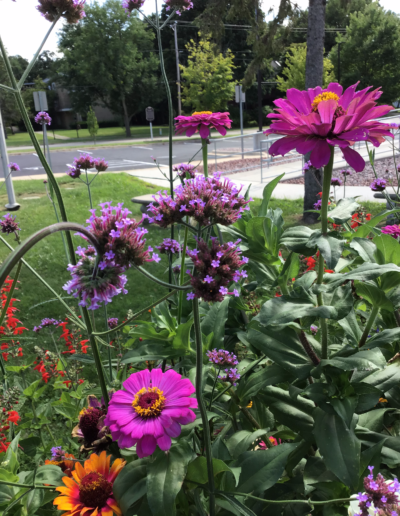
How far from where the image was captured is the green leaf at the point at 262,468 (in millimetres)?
1046

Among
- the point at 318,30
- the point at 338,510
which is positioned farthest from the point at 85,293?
the point at 318,30

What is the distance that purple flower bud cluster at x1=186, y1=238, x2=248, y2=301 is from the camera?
88 centimetres

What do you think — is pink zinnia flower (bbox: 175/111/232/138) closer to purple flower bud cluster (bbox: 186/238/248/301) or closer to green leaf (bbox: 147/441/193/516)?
purple flower bud cluster (bbox: 186/238/248/301)

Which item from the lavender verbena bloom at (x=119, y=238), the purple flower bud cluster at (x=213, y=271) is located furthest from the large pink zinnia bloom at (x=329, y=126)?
the lavender verbena bloom at (x=119, y=238)

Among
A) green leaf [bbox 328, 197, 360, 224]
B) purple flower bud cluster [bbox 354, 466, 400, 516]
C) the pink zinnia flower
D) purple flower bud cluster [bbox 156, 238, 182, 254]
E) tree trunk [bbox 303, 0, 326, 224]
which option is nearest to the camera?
purple flower bud cluster [bbox 354, 466, 400, 516]

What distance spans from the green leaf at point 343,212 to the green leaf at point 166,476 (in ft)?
2.45

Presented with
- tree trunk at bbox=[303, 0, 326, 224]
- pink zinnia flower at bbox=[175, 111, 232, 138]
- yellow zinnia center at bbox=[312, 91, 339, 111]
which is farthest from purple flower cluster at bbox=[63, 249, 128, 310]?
tree trunk at bbox=[303, 0, 326, 224]

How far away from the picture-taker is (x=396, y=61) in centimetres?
2934

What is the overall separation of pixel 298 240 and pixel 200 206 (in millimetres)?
358

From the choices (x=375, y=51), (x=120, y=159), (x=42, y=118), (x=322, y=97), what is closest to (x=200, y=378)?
(x=322, y=97)

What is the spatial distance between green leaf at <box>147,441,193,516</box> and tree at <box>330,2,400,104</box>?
107 feet

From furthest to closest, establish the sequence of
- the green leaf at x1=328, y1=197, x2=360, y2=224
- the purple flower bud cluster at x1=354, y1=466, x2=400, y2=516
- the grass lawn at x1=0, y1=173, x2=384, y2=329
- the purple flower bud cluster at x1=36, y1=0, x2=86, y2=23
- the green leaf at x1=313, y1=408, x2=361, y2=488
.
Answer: the grass lawn at x1=0, y1=173, x2=384, y2=329, the purple flower bud cluster at x1=36, y1=0, x2=86, y2=23, the green leaf at x1=328, y1=197, x2=360, y2=224, the green leaf at x1=313, y1=408, x2=361, y2=488, the purple flower bud cluster at x1=354, y1=466, x2=400, y2=516

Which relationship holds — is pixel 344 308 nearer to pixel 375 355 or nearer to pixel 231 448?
pixel 375 355

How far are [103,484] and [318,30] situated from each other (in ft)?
A: 24.5
